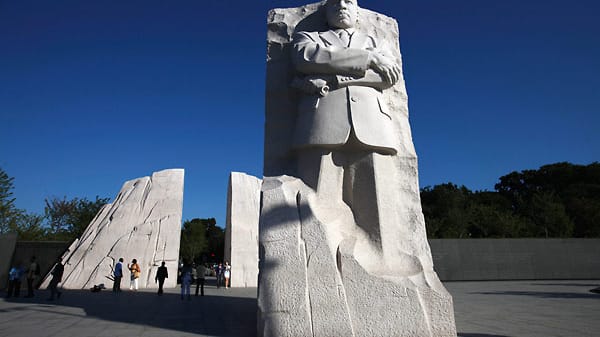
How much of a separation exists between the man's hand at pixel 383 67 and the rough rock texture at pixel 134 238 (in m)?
12.6

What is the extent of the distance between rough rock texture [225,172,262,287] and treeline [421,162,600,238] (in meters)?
15.1

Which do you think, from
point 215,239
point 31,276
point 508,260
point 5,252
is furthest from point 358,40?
point 215,239

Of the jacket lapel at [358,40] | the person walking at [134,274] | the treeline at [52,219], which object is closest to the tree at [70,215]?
the treeline at [52,219]

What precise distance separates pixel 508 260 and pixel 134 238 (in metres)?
15.3

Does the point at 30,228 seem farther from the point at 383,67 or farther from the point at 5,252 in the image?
the point at 383,67

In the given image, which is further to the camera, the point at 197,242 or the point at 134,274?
the point at 197,242

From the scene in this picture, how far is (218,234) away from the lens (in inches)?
2306

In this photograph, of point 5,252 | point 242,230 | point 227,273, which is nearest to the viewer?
point 5,252

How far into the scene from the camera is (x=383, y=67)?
15.9ft

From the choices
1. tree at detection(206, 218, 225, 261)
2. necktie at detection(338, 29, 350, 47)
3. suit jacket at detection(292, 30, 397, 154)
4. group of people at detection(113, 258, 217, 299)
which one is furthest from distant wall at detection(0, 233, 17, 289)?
tree at detection(206, 218, 225, 261)

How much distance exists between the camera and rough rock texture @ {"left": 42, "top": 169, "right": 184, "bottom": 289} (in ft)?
47.0

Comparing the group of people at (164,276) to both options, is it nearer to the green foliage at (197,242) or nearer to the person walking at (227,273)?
the person walking at (227,273)

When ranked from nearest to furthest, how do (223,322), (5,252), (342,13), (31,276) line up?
(342,13) → (223,322) → (31,276) → (5,252)

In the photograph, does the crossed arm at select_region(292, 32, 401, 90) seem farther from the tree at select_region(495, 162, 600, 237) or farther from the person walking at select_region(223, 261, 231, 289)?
the tree at select_region(495, 162, 600, 237)
